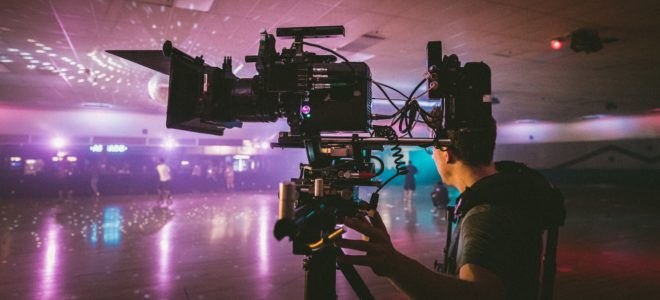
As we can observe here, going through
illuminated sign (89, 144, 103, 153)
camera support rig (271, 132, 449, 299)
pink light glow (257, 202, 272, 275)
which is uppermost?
illuminated sign (89, 144, 103, 153)

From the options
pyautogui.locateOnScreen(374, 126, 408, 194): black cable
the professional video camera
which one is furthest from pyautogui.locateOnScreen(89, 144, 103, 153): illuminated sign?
pyautogui.locateOnScreen(374, 126, 408, 194): black cable

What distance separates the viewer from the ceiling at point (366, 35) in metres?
3.98

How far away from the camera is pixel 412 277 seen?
2.77 ft

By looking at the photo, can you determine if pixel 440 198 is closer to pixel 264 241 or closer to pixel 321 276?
pixel 264 241

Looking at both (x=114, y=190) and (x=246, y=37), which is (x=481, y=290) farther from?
(x=114, y=190)

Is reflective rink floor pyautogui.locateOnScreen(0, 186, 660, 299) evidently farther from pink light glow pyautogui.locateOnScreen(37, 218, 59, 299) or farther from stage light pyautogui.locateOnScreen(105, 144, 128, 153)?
stage light pyautogui.locateOnScreen(105, 144, 128, 153)

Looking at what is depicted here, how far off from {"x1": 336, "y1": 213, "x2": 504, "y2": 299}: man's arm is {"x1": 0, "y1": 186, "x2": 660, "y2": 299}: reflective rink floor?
248cm

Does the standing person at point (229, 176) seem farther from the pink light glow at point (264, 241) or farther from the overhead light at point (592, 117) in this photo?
the overhead light at point (592, 117)

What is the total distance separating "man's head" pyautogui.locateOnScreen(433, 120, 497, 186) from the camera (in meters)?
1.23

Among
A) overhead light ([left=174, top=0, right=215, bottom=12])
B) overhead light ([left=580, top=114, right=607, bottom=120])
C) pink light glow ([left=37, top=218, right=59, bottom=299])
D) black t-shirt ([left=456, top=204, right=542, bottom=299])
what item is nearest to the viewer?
black t-shirt ([left=456, top=204, right=542, bottom=299])

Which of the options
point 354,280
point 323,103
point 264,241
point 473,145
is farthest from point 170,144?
point 473,145

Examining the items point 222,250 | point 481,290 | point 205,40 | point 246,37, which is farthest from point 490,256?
point 205,40

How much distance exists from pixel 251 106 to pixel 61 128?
1344 cm

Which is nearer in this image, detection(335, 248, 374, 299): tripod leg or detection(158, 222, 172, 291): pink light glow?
detection(335, 248, 374, 299): tripod leg
